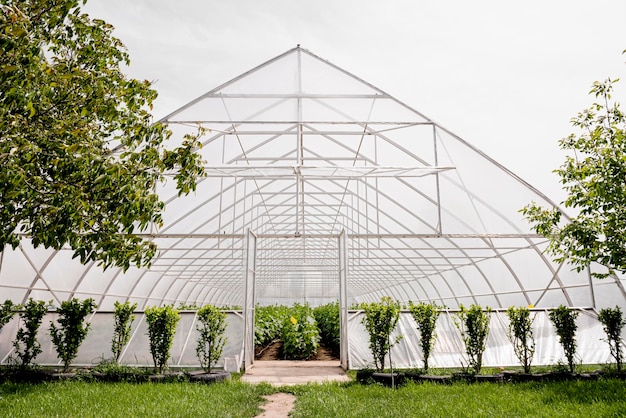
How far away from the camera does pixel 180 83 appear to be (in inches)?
464

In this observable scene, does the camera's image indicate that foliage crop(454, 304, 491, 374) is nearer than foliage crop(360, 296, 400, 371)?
Yes

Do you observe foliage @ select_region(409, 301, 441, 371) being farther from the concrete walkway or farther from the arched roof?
the arched roof

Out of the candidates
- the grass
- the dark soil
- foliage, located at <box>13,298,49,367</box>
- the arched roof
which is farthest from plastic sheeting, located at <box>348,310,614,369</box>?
foliage, located at <box>13,298,49,367</box>

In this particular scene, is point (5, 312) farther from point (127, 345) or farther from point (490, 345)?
A: point (490, 345)

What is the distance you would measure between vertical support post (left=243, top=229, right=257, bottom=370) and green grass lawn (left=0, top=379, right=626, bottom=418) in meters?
2.89

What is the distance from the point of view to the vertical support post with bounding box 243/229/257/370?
11.2 metres

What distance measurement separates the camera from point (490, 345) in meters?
11.4

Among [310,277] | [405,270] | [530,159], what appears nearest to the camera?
[530,159]

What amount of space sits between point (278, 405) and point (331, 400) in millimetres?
981

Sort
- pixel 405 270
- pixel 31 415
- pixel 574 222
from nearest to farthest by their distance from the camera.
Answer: pixel 31 415
pixel 574 222
pixel 405 270

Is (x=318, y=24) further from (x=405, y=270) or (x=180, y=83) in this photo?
(x=405, y=270)

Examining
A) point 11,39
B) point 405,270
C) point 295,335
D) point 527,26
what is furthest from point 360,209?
point 11,39

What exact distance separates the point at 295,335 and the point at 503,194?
7.64 metres

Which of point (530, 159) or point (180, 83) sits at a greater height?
point (180, 83)
